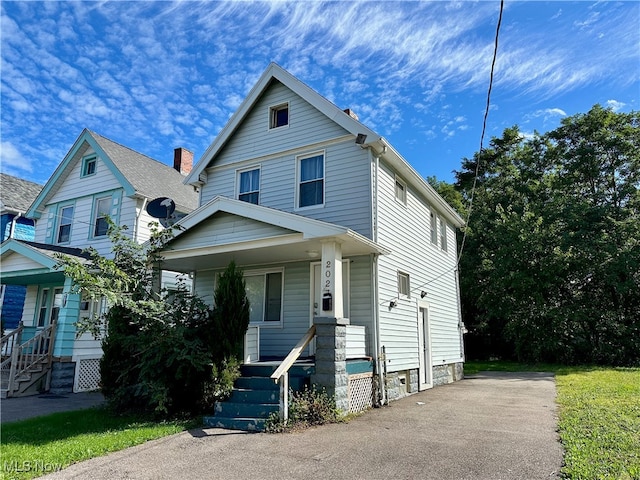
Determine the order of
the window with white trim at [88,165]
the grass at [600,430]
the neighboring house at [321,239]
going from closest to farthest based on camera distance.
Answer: the grass at [600,430] → the neighboring house at [321,239] → the window with white trim at [88,165]

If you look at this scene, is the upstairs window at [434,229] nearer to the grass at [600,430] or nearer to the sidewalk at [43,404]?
the grass at [600,430]

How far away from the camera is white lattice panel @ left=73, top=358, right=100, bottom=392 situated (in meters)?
12.2

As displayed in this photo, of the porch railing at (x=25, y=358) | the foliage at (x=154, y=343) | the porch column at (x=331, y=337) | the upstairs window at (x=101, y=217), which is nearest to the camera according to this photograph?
the foliage at (x=154, y=343)

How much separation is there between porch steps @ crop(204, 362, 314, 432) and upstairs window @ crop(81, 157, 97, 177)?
1180 centimetres

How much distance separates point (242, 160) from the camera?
12.6 meters

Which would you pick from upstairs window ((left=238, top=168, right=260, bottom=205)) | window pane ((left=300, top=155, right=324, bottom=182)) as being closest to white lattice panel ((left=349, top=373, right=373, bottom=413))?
window pane ((left=300, top=155, right=324, bottom=182))

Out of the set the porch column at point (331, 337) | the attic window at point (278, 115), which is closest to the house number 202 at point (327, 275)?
the porch column at point (331, 337)

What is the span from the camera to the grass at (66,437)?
5234 mm

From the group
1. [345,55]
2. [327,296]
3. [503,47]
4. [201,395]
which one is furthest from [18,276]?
[503,47]

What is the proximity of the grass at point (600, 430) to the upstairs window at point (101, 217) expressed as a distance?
14.7 meters

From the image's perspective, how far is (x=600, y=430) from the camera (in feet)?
21.4

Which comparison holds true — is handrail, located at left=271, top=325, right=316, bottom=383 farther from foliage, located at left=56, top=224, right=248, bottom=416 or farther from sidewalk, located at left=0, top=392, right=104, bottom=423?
sidewalk, located at left=0, top=392, right=104, bottom=423

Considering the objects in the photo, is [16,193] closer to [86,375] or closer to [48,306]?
[48,306]

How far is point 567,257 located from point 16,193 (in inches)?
995
